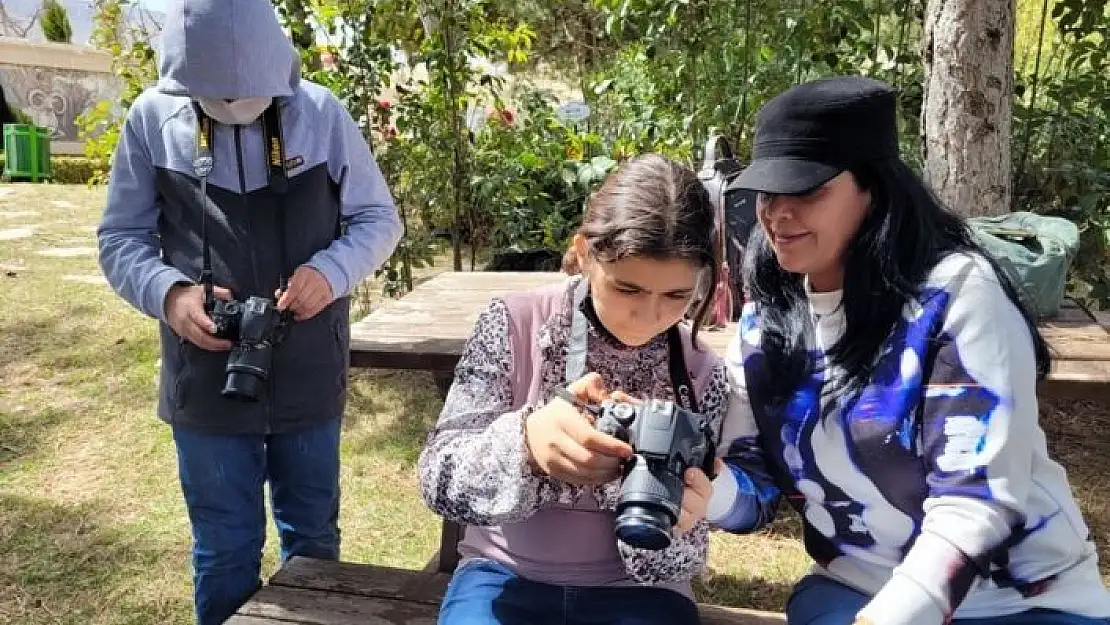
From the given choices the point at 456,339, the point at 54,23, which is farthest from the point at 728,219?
the point at 54,23

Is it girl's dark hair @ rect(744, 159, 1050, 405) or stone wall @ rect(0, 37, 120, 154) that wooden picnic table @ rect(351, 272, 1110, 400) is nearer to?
girl's dark hair @ rect(744, 159, 1050, 405)

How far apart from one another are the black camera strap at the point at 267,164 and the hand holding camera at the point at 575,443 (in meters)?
0.90

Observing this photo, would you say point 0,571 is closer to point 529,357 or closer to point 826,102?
point 529,357

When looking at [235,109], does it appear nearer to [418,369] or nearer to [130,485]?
[418,369]

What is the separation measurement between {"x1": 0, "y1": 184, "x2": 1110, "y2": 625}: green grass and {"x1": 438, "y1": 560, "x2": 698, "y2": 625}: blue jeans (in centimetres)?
139

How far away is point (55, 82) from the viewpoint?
777 inches

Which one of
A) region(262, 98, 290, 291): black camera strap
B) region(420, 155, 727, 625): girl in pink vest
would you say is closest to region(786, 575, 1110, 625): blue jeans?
region(420, 155, 727, 625): girl in pink vest

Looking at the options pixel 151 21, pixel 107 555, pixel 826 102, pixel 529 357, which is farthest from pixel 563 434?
pixel 151 21

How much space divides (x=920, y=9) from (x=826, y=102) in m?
3.48

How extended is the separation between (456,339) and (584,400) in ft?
4.04

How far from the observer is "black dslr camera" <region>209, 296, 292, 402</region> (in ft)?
6.40

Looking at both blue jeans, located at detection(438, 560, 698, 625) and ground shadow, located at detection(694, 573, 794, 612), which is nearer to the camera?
blue jeans, located at detection(438, 560, 698, 625)

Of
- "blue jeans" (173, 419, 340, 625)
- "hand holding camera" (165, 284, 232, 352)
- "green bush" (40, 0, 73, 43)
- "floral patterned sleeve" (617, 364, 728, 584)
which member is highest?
"green bush" (40, 0, 73, 43)

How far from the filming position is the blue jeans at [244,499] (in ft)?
7.08
